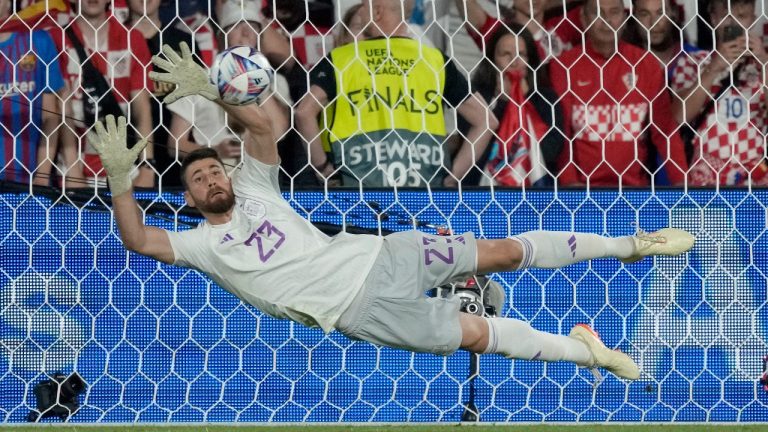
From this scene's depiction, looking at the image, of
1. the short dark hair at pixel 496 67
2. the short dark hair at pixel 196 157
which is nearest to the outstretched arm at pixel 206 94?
the short dark hair at pixel 196 157

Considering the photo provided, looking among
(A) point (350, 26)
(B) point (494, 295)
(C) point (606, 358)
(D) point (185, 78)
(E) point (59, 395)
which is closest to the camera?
(D) point (185, 78)

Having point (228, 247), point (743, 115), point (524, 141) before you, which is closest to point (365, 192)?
point (524, 141)

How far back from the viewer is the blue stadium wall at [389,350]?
6.72 m

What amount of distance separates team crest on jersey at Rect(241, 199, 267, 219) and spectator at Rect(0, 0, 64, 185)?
160 cm

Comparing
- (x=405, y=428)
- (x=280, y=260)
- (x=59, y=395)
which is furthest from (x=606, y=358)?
(x=59, y=395)

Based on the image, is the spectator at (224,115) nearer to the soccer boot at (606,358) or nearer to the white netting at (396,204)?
the white netting at (396,204)

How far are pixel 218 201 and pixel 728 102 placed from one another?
9.14ft

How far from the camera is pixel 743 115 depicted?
6992 mm

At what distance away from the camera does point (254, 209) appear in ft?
18.6

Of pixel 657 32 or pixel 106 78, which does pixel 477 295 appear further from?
pixel 106 78

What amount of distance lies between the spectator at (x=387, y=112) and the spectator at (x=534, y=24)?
35 centimetres

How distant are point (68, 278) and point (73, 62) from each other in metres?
1.05

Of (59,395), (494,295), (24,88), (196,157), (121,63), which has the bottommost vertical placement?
(59,395)

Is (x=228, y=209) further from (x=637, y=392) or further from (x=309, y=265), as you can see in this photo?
(x=637, y=392)
